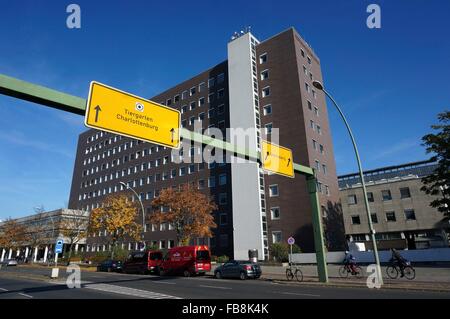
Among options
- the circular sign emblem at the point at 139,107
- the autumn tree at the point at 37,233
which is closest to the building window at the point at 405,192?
the circular sign emblem at the point at 139,107

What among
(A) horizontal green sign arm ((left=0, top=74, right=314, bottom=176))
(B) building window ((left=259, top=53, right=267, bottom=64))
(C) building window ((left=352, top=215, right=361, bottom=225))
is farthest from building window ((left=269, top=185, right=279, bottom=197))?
(A) horizontal green sign arm ((left=0, top=74, right=314, bottom=176))

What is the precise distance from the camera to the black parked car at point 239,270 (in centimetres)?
2280

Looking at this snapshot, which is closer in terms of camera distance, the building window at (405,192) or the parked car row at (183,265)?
the parked car row at (183,265)

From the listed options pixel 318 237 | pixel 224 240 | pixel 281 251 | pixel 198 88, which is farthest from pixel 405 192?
pixel 318 237

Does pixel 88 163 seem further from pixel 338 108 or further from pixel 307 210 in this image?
pixel 338 108

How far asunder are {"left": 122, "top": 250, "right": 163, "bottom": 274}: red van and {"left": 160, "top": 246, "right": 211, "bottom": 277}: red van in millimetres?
2600

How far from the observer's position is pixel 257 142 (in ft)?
141

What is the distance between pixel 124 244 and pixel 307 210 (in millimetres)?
36753

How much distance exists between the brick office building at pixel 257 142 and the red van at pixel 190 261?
45.2ft

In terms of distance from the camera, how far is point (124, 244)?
2334 inches

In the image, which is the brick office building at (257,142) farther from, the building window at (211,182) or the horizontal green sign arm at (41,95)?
the horizontal green sign arm at (41,95)

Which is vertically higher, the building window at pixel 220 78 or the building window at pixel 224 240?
the building window at pixel 220 78

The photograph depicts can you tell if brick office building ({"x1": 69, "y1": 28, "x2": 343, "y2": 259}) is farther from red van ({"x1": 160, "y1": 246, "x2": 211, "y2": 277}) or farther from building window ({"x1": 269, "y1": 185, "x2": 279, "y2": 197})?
red van ({"x1": 160, "y1": 246, "x2": 211, "y2": 277})

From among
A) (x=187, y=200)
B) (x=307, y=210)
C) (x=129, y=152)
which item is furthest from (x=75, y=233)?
(x=307, y=210)
